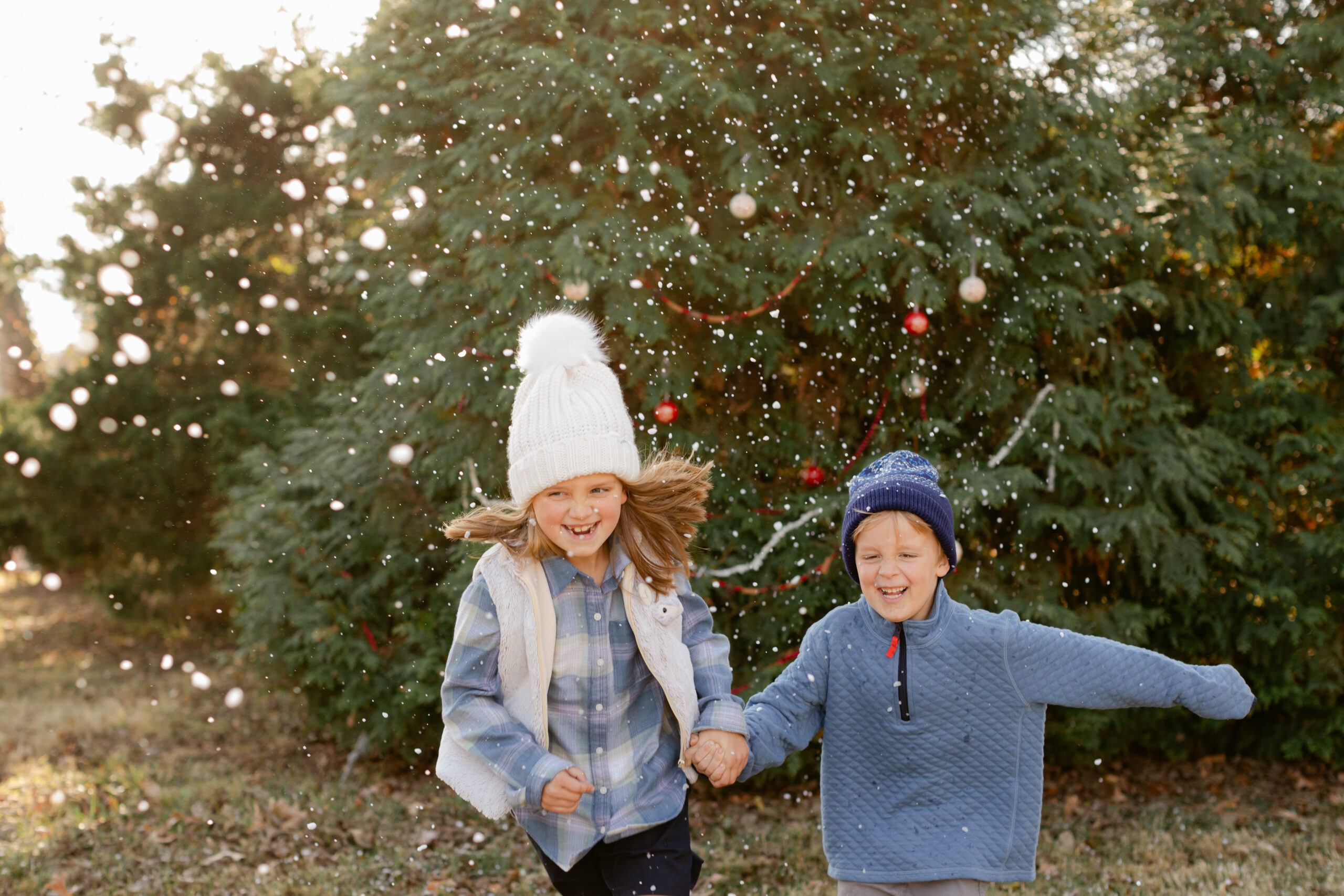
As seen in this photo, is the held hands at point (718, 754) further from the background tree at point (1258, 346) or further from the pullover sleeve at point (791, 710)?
the background tree at point (1258, 346)

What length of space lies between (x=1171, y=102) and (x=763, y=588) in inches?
149

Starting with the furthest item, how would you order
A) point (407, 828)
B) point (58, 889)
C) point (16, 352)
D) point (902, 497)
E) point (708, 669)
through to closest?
point (16, 352)
point (407, 828)
point (58, 889)
point (708, 669)
point (902, 497)

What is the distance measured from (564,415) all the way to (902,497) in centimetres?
85

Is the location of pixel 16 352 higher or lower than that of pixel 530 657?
higher

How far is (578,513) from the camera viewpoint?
2469mm

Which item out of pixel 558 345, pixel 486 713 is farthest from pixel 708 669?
pixel 558 345

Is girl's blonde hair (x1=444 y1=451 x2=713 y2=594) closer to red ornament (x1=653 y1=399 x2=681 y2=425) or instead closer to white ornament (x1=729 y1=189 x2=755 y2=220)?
red ornament (x1=653 y1=399 x2=681 y2=425)

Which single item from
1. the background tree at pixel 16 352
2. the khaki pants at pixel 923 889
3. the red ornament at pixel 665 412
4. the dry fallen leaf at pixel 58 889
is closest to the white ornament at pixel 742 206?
the red ornament at pixel 665 412

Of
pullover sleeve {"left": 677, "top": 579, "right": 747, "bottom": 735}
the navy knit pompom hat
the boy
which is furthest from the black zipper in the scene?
pullover sleeve {"left": 677, "top": 579, "right": 747, "bottom": 735}

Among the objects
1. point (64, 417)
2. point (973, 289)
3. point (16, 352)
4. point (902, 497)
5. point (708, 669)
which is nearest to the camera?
point (902, 497)

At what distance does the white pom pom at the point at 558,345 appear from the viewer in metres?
2.54

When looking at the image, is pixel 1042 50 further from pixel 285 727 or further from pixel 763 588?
pixel 285 727

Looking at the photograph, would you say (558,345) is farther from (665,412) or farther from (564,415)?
(665,412)

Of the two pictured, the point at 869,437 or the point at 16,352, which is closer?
the point at 869,437
